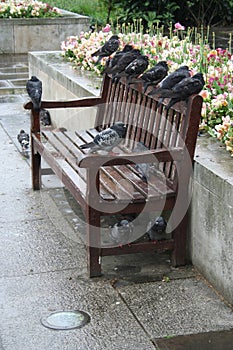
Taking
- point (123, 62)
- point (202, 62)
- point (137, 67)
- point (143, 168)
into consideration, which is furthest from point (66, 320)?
point (202, 62)

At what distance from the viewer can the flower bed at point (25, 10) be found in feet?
49.7

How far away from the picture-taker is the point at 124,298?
4422mm

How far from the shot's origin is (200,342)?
3893 millimetres

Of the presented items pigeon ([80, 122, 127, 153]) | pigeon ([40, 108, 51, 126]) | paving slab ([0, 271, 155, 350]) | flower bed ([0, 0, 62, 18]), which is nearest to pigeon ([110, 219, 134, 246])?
paving slab ([0, 271, 155, 350])

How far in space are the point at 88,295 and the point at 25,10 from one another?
11.8 metres

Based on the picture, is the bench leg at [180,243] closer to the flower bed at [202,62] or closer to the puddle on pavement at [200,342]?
the flower bed at [202,62]

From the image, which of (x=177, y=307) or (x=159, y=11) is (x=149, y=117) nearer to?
(x=177, y=307)

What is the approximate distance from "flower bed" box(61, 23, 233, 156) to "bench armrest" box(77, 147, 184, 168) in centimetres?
47

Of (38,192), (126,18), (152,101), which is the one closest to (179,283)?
(152,101)

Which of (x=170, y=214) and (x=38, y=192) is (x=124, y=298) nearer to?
(x=170, y=214)

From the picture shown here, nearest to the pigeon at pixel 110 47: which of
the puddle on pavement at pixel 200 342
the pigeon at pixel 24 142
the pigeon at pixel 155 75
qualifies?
the pigeon at pixel 24 142

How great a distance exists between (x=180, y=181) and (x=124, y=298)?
864 mm

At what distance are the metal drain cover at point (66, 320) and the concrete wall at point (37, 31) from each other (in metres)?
11.5

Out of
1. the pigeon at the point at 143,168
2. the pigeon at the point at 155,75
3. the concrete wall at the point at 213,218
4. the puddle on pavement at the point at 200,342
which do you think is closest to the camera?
the puddle on pavement at the point at 200,342
